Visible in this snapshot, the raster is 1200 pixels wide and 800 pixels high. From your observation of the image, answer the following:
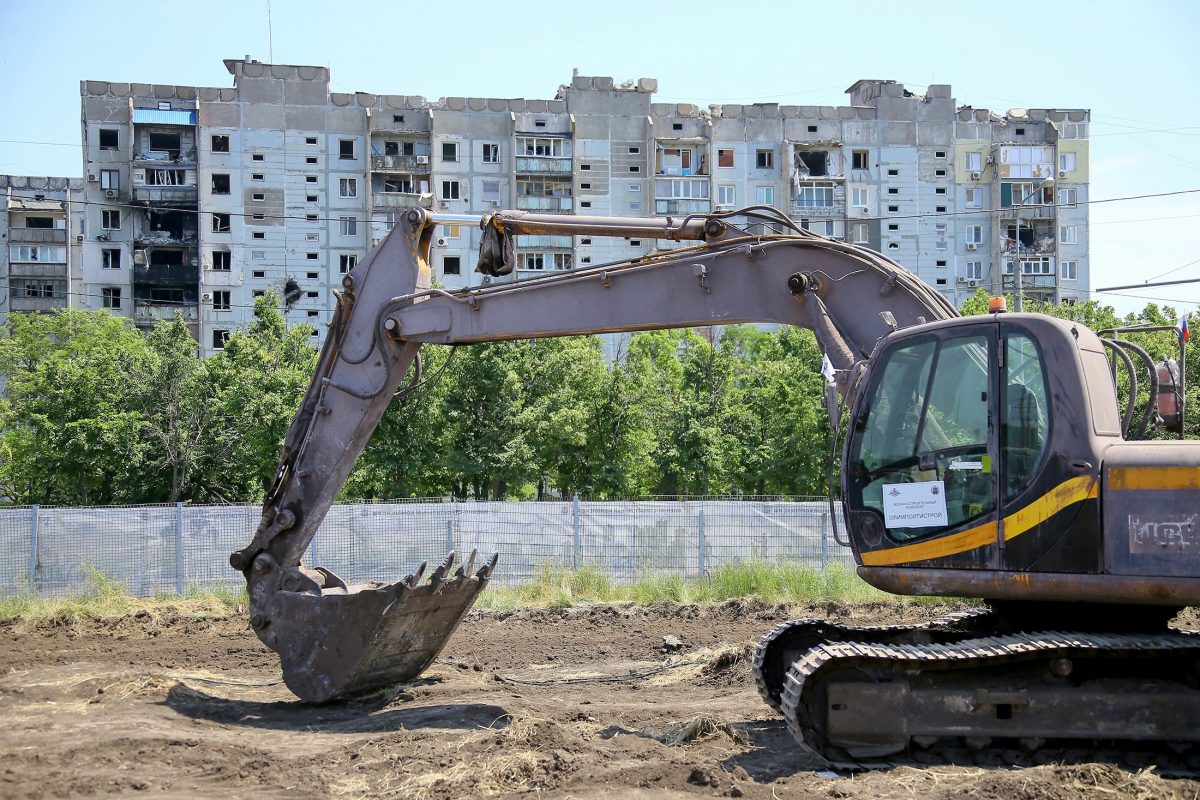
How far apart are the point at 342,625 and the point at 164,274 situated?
198 feet

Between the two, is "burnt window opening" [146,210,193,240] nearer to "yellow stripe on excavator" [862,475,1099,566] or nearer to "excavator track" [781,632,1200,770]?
"yellow stripe on excavator" [862,475,1099,566]

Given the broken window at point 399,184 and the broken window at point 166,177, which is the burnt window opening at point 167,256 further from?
the broken window at point 399,184

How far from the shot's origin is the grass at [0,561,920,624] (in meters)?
17.6

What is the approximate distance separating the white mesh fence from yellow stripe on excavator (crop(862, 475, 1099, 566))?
39.9 ft

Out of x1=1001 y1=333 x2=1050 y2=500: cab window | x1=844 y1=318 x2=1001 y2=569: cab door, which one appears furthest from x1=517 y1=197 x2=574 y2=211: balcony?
x1=1001 y1=333 x2=1050 y2=500: cab window

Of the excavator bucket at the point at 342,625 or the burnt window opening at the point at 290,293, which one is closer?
the excavator bucket at the point at 342,625

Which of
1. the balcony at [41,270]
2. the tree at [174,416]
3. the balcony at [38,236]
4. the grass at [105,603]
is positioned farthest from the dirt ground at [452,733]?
the balcony at [38,236]

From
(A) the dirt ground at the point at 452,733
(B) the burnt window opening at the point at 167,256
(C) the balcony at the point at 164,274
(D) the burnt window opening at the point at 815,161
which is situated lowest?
(A) the dirt ground at the point at 452,733

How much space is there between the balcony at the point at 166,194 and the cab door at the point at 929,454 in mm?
63179

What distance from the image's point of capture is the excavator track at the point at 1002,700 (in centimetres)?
744

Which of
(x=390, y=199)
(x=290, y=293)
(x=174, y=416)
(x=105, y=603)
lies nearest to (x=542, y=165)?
(x=390, y=199)

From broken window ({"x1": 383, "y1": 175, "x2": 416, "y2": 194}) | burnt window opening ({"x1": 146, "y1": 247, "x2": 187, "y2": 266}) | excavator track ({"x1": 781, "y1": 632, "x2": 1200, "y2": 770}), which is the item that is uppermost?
broken window ({"x1": 383, "y1": 175, "x2": 416, "y2": 194})

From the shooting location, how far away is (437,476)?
40812 millimetres

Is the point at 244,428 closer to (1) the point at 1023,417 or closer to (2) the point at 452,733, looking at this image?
(2) the point at 452,733
